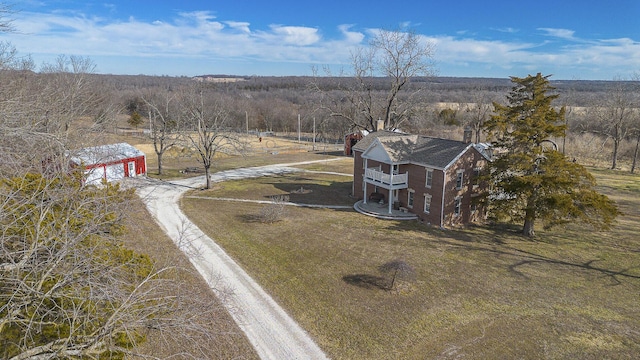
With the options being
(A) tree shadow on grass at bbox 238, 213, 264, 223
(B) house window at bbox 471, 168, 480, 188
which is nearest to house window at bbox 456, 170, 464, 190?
(B) house window at bbox 471, 168, 480, 188

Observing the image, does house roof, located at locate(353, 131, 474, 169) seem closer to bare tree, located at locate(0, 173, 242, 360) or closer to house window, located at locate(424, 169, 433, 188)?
house window, located at locate(424, 169, 433, 188)

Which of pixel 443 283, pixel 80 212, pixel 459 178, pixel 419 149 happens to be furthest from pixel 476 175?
pixel 80 212

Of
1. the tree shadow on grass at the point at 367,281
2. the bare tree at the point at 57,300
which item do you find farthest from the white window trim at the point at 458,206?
the bare tree at the point at 57,300

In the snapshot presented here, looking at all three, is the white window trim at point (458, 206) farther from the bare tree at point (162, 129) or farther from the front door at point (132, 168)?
the front door at point (132, 168)

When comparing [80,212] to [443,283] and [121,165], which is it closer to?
[443,283]

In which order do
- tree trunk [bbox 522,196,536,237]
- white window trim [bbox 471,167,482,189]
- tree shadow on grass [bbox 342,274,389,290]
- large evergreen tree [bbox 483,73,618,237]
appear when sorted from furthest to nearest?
1. white window trim [bbox 471,167,482,189]
2. tree trunk [bbox 522,196,536,237]
3. large evergreen tree [bbox 483,73,618,237]
4. tree shadow on grass [bbox 342,274,389,290]
